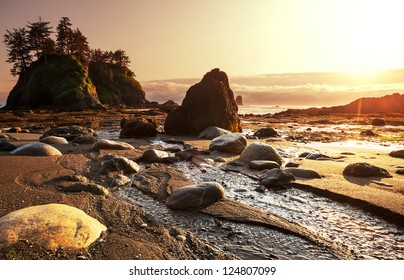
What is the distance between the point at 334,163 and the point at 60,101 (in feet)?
136

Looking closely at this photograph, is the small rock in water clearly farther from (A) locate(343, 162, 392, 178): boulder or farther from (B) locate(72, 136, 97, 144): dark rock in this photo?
(B) locate(72, 136, 97, 144): dark rock

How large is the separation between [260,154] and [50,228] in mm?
4663

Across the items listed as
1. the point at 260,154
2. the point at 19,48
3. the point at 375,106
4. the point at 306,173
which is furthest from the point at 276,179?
the point at 375,106

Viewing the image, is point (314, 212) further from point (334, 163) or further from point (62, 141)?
point (62, 141)

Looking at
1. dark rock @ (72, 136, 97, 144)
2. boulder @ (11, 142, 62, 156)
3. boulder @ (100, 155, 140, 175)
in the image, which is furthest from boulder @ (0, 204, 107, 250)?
dark rock @ (72, 136, 97, 144)

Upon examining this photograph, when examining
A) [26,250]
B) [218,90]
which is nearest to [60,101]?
[218,90]

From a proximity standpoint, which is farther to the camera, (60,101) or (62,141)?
(60,101)

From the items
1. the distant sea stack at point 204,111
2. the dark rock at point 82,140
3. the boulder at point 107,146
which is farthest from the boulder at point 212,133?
the dark rock at point 82,140

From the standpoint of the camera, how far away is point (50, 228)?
2.30 meters

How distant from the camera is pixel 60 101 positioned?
129 feet

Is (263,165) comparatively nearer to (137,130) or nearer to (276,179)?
(276,179)

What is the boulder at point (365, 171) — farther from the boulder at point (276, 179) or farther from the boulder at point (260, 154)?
the boulder at point (260, 154)

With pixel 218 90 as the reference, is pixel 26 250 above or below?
below
